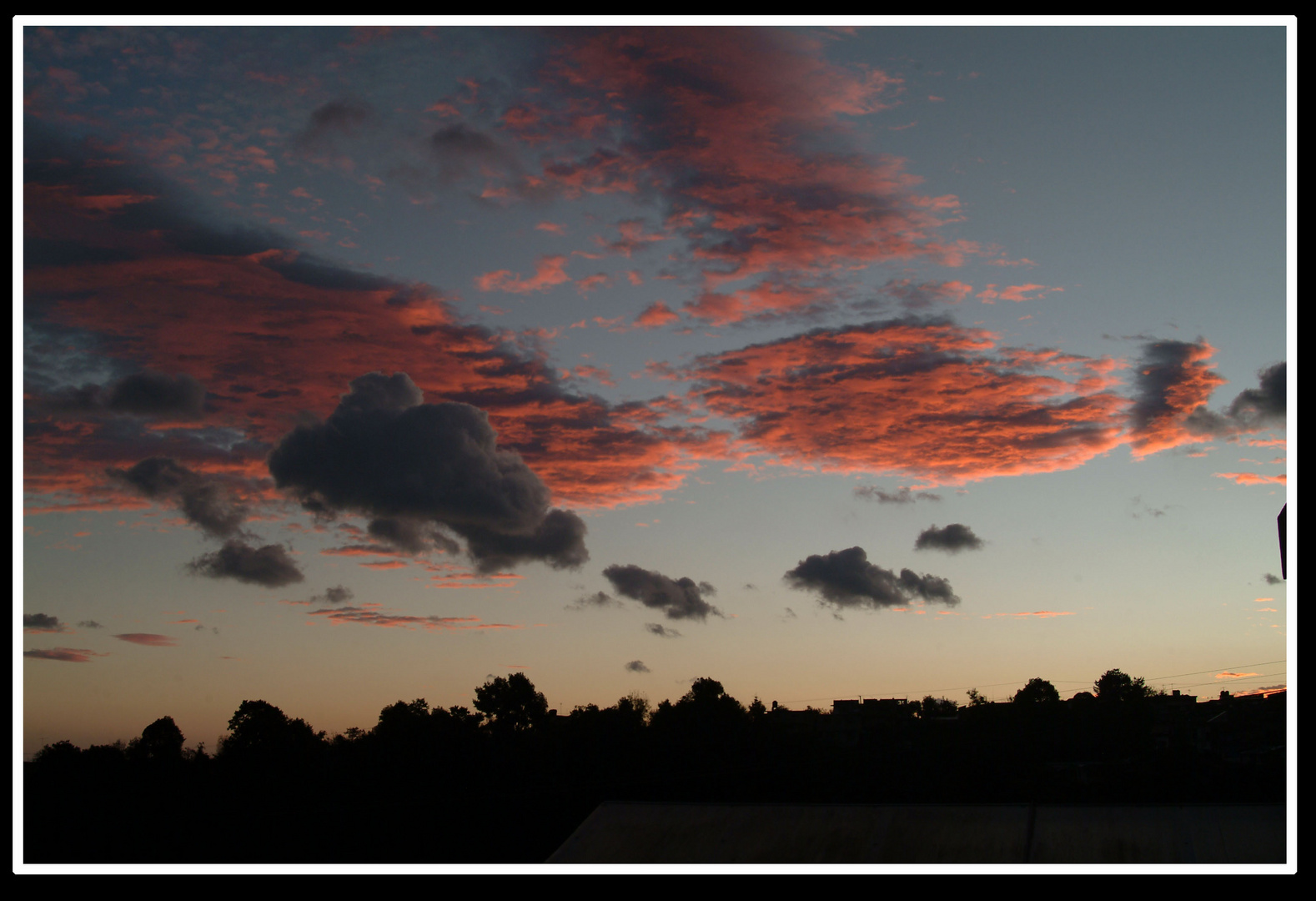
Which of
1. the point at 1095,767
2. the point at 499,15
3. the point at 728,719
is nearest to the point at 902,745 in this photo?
the point at 1095,767

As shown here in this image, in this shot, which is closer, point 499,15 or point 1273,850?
point 499,15

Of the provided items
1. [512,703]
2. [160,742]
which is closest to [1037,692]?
[512,703]

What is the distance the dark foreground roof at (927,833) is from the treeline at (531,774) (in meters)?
28.1

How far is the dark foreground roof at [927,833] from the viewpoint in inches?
Answer: 1125

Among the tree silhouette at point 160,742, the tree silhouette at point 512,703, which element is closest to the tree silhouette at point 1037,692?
the tree silhouette at point 512,703

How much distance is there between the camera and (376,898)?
16234mm

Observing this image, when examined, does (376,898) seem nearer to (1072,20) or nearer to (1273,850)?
(1072,20)

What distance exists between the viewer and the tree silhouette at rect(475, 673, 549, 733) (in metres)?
120

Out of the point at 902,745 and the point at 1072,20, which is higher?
the point at 1072,20

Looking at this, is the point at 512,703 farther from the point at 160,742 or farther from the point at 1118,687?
the point at 1118,687

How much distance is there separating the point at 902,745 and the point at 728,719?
79.5ft

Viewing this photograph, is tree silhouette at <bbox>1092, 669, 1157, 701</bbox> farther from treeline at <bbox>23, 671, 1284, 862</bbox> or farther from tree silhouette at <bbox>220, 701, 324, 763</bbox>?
tree silhouette at <bbox>220, 701, 324, 763</bbox>

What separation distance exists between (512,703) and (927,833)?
312ft

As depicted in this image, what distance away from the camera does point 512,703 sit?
397ft
